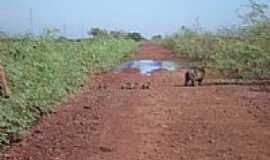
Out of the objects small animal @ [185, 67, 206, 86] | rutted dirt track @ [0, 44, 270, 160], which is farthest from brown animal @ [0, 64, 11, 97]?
small animal @ [185, 67, 206, 86]

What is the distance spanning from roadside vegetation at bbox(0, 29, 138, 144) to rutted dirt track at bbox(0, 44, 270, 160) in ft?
0.88

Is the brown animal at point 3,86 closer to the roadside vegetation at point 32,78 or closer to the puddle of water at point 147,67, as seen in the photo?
the roadside vegetation at point 32,78

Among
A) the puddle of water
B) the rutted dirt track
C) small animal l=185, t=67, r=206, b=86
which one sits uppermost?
the puddle of water

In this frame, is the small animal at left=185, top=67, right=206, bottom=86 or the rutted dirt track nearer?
the rutted dirt track

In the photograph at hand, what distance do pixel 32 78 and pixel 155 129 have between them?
394 cm

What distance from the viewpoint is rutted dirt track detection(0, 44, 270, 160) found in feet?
27.7

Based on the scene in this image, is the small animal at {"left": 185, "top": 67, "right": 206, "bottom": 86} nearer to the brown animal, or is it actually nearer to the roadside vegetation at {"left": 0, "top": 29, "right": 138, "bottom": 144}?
the roadside vegetation at {"left": 0, "top": 29, "right": 138, "bottom": 144}

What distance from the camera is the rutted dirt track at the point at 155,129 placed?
8.43m

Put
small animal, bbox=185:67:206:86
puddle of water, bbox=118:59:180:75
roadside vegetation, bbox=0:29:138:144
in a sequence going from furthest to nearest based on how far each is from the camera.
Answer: puddle of water, bbox=118:59:180:75
small animal, bbox=185:67:206:86
roadside vegetation, bbox=0:29:138:144

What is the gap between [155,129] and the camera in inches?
402

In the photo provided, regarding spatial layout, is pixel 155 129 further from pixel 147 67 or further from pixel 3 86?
pixel 147 67

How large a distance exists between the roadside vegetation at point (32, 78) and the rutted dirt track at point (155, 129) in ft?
0.88

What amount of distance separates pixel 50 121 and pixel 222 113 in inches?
124

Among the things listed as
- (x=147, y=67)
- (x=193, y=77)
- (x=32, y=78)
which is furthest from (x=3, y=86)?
(x=147, y=67)
